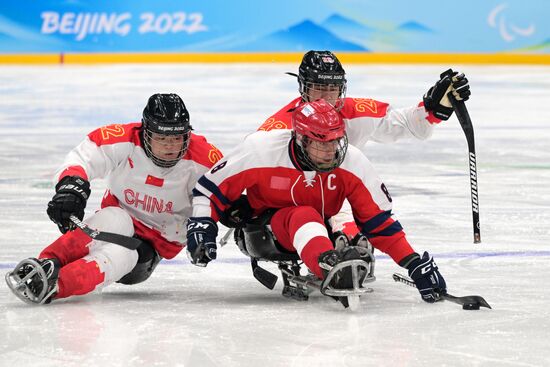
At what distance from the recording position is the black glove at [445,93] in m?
4.14

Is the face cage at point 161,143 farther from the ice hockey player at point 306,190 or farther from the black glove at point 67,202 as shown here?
the black glove at point 67,202

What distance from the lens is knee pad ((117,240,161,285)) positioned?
12.8 feet

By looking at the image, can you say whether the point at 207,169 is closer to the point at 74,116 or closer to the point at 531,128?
the point at 531,128

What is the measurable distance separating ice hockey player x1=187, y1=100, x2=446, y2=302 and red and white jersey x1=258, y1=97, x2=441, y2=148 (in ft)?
2.51

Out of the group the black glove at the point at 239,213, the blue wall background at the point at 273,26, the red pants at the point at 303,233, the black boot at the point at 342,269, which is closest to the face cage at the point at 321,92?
the black glove at the point at 239,213

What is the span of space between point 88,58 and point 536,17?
249 inches

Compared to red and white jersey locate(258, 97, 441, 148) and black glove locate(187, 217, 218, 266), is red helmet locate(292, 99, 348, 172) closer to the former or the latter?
black glove locate(187, 217, 218, 266)

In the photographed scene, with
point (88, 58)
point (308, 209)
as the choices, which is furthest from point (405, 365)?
point (88, 58)

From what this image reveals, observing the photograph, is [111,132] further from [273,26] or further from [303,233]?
[273,26]

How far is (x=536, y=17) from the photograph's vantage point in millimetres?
14586

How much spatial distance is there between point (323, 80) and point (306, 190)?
81 centimetres

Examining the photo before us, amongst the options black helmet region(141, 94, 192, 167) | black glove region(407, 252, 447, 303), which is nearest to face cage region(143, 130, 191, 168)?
black helmet region(141, 94, 192, 167)

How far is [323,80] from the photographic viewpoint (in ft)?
14.5

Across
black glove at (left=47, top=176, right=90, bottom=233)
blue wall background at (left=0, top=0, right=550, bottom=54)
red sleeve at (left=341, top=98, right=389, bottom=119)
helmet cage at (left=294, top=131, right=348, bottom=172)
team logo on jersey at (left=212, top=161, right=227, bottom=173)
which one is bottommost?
black glove at (left=47, top=176, right=90, bottom=233)
